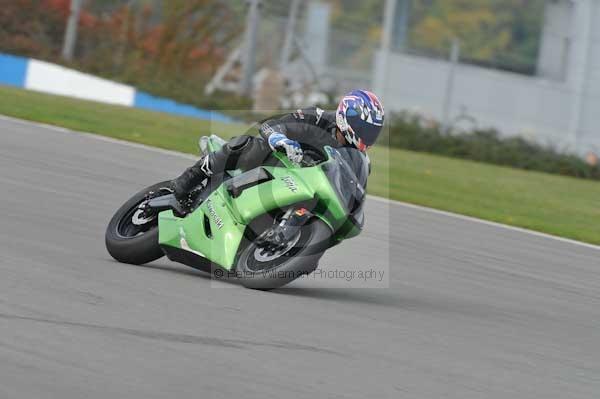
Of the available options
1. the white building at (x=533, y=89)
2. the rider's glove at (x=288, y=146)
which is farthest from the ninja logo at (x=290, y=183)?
the white building at (x=533, y=89)

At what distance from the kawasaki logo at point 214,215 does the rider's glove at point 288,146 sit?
600 millimetres

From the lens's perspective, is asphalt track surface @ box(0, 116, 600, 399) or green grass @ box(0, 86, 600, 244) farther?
green grass @ box(0, 86, 600, 244)

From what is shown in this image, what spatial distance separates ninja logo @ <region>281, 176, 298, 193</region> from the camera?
7.48 meters

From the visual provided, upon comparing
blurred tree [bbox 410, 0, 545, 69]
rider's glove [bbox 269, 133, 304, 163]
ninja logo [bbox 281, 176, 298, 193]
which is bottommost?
ninja logo [bbox 281, 176, 298, 193]

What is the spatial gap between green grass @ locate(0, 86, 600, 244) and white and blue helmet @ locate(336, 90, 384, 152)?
5621mm

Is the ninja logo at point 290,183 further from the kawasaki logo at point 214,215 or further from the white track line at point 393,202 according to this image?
the white track line at point 393,202

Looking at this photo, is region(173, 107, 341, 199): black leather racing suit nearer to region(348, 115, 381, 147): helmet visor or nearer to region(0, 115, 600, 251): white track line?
region(348, 115, 381, 147): helmet visor

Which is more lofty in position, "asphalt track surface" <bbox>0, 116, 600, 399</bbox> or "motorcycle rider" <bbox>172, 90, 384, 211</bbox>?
"motorcycle rider" <bbox>172, 90, 384, 211</bbox>

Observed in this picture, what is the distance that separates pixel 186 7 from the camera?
1544 inches

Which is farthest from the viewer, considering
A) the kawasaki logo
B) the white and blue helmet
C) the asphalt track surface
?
the kawasaki logo

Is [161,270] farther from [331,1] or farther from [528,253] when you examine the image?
[331,1]

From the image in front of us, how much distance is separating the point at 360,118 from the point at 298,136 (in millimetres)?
473

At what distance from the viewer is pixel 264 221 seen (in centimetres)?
771

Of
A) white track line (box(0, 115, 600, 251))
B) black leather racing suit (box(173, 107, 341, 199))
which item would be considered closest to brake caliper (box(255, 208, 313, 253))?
black leather racing suit (box(173, 107, 341, 199))
